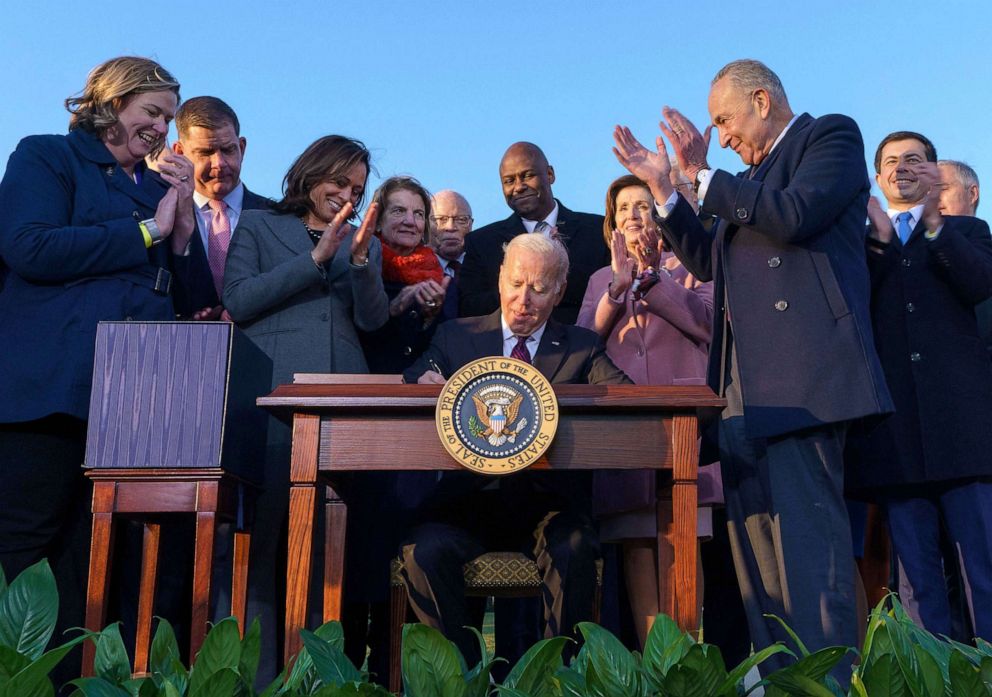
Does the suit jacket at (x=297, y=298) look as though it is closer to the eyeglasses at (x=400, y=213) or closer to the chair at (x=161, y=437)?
the eyeglasses at (x=400, y=213)

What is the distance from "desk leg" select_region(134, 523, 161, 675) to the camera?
3042 millimetres

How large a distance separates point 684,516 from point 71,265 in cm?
190

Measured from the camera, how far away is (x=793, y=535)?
310 centimetres

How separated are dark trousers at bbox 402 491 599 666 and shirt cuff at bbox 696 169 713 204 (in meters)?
1.06

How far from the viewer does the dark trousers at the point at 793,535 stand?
3.03 m

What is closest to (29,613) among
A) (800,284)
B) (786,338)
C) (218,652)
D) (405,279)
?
(218,652)

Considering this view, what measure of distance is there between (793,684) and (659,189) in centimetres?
191

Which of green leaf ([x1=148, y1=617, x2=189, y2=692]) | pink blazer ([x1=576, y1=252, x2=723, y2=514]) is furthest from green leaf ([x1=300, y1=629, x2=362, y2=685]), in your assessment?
pink blazer ([x1=576, y1=252, x2=723, y2=514])

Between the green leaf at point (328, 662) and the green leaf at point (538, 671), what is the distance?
278mm

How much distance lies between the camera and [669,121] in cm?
375

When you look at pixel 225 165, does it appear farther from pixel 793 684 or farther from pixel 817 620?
pixel 793 684

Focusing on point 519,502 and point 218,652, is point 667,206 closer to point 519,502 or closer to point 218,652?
point 519,502

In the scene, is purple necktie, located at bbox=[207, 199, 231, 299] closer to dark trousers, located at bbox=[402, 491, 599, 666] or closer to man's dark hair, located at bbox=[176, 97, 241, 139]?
man's dark hair, located at bbox=[176, 97, 241, 139]

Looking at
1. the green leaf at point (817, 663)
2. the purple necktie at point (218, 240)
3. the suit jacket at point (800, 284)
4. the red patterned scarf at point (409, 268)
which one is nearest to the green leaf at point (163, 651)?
the green leaf at point (817, 663)
